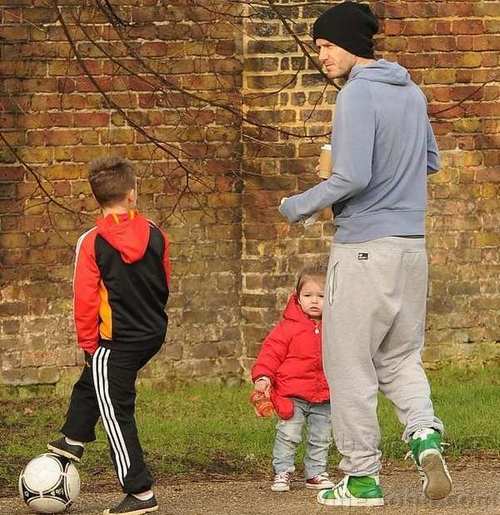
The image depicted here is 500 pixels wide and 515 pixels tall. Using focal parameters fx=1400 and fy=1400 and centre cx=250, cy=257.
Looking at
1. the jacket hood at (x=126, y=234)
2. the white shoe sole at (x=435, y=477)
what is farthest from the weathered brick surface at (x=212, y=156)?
the white shoe sole at (x=435, y=477)

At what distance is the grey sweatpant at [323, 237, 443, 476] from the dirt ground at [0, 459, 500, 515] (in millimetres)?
316

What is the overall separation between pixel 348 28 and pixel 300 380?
5.36 ft

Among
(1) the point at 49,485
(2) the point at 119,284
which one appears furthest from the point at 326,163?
(1) the point at 49,485

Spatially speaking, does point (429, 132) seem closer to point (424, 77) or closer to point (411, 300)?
point (411, 300)

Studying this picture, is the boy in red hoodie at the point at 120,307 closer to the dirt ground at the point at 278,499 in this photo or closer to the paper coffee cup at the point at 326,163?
the dirt ground at the point at 278,499

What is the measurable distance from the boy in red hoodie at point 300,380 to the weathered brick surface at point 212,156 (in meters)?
2.28

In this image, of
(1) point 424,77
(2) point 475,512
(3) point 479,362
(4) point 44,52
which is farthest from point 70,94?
(2) point 475,512

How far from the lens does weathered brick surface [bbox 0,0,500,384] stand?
8695mm

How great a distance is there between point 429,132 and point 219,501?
1.88m

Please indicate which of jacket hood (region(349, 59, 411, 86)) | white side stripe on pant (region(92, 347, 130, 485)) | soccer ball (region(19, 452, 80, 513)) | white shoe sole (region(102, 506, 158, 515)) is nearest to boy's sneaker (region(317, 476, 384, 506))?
white shoe sole (region(102, 506, 158, 515))

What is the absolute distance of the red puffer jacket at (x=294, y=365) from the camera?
6379 mm

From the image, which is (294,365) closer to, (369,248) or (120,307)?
(369,248)

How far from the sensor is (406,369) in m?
5.91

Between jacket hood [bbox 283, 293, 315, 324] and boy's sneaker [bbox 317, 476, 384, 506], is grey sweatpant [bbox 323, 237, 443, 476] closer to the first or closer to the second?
boy's sneaker [bbox 317, 476, 384, 506]
